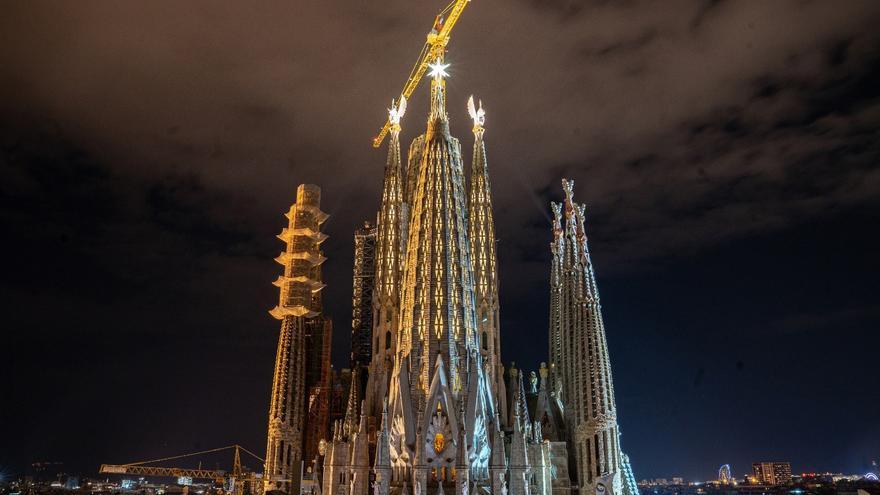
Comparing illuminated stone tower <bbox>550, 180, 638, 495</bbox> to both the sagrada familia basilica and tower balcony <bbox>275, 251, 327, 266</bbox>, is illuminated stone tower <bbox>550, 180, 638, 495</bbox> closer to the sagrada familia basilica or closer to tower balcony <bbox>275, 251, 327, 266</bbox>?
the sagrada familia basilica

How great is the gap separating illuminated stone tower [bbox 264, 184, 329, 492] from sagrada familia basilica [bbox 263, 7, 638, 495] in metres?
0.13

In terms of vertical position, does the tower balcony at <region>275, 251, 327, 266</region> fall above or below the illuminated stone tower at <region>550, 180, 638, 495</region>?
above

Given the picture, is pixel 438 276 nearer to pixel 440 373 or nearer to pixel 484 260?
pixel 440 373

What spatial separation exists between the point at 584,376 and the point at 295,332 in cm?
2838

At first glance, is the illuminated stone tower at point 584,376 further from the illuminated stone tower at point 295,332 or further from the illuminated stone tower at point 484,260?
the illuminated stone tower at point 295,332

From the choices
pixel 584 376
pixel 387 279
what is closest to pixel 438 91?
pixel 387 279

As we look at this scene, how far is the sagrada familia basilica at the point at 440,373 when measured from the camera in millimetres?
53062

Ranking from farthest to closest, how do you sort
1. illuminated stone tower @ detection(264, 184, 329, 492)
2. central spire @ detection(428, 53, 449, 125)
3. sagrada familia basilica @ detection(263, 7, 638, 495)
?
central spire @ detection(428, 53, 449, 125)
illuminated stone tower @ detection(264, 184, 329, 492)
sagrada familia basilica @ detection(263, 7, 638, 495)

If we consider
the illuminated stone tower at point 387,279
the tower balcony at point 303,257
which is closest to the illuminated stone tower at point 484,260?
the illuminated stone tower at point 387,279

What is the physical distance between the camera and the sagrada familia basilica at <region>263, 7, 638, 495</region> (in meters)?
53.1

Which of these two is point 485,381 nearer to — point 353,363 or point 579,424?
point 579,424

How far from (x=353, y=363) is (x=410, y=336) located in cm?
2638

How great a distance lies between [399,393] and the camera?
5425cm

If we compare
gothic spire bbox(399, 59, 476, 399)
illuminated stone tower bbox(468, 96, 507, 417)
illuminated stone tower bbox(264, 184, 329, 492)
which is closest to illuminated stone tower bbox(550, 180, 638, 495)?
illuminated stone tower bbox(468, 96, 507, 417)
